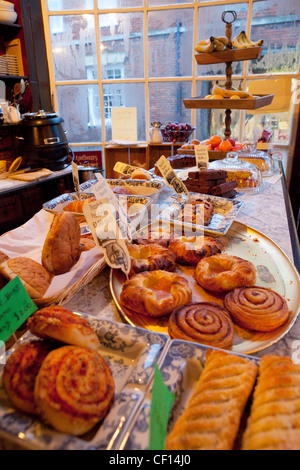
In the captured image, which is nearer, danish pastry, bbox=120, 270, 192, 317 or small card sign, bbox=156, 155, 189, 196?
danish pastry, bbox=120, 270, 192, 317

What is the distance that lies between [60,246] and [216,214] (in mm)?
964

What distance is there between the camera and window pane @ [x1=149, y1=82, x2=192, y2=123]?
15.3ft

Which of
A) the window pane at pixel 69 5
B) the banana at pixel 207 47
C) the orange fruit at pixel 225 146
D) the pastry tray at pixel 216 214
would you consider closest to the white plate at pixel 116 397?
the pastry tray at pixel 216 214

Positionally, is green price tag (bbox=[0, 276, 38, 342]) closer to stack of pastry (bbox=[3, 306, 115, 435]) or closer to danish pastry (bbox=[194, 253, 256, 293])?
stack of pastry (bbox=[3, 306, 115, 435])

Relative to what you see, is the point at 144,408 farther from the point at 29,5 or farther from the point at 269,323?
the point at 29,5

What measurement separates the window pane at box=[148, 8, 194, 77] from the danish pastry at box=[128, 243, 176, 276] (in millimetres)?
4036

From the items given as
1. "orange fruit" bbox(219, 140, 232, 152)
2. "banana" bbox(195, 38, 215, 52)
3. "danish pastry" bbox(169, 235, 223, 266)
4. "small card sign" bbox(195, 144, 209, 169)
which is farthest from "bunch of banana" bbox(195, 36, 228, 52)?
"danish pastry" bbox(169, 235, 223, 266)

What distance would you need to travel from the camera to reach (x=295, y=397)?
23.8 inches

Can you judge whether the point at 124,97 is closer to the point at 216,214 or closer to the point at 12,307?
the point at 216,214

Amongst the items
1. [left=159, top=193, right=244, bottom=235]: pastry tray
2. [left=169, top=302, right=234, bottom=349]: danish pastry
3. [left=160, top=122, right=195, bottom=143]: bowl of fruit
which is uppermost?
[left=160, top=122, right=195, bottom=143]: bowl of fruit

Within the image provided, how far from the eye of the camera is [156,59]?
457 cm

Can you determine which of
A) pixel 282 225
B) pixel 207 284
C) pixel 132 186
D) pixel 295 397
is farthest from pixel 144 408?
pixel 132 186

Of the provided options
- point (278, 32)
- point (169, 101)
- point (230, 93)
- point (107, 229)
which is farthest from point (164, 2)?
point (107, 229)

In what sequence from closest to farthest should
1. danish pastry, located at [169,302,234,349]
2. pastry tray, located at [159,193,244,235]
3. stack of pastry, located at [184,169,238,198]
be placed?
1. danish pastry, located at [169,302,234,349]
2. pastry tray, located at [159,193,244,235]
3. stack of pastry, located at [184,169,238,198]
